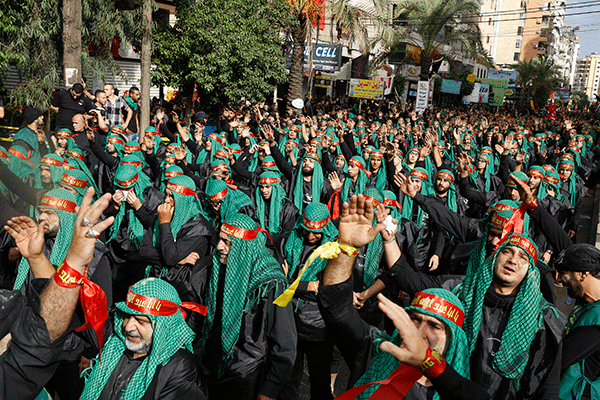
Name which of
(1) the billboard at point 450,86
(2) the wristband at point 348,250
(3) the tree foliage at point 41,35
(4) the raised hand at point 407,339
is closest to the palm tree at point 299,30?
(3) the tree foliage at point 41,35

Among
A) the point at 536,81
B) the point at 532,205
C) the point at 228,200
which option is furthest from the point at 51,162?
the point at 536,81

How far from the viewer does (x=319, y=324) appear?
13.1 ft

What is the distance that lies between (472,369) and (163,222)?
8.90 feet

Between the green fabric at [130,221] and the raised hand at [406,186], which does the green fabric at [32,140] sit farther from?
the raised hand at [406,186]

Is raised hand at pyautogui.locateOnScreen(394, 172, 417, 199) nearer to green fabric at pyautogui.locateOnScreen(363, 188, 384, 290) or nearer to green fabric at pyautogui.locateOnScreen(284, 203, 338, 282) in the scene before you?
green fabric at pyautogui.locateOnScreen(363, 188, 384, 290)

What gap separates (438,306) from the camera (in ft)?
7.95

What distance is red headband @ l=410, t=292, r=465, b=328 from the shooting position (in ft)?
7.91

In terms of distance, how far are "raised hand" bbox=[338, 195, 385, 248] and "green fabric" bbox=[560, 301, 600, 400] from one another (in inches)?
50.3

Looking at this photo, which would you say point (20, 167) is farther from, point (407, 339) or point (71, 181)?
point (407, 339)

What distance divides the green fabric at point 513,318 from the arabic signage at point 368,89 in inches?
831

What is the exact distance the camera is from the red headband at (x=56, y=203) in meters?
4.07

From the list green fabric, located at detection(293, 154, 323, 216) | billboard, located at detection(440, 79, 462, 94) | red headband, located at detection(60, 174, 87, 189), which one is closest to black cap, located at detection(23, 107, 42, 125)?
red headband, located at detection(60, 174, 87, 189)

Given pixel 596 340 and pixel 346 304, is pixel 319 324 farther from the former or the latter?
pixel 596 340

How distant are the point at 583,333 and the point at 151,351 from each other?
7.42 feet
